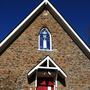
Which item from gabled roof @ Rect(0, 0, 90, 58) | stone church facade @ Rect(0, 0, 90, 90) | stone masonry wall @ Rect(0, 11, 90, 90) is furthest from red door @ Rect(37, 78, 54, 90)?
gabled roof @ Rect(0, 0, 90, 58)

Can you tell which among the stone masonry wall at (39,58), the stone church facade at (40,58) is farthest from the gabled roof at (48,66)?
the stone masonry wall at (39,58)

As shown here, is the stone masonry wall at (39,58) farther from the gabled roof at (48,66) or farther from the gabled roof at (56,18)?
the gabled roof at (48,66)

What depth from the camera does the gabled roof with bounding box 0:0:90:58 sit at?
30188 mm

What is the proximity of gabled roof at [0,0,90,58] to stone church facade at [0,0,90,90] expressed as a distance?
0.26 m

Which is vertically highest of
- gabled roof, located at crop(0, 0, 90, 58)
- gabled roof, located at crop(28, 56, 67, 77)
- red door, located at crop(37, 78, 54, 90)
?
gabled roof, located at crop(0, 0, 90, 58)

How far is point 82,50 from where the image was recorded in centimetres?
3152

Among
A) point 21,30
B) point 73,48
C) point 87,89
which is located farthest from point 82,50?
point 21,30

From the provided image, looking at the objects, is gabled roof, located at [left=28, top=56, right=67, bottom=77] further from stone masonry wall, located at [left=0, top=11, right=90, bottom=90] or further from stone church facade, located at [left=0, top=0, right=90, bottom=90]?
stone masonry wall, located at [left=0, top=11, right=90, bottom=90]

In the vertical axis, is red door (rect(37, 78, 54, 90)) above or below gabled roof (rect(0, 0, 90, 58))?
below

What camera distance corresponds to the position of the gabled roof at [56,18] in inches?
1188

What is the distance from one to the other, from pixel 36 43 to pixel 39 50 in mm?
663

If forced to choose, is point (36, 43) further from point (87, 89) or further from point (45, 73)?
point (87, 89)

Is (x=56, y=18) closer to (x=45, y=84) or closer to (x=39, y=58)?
(x=39, y=58)

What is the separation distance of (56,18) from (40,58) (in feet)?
13.2
